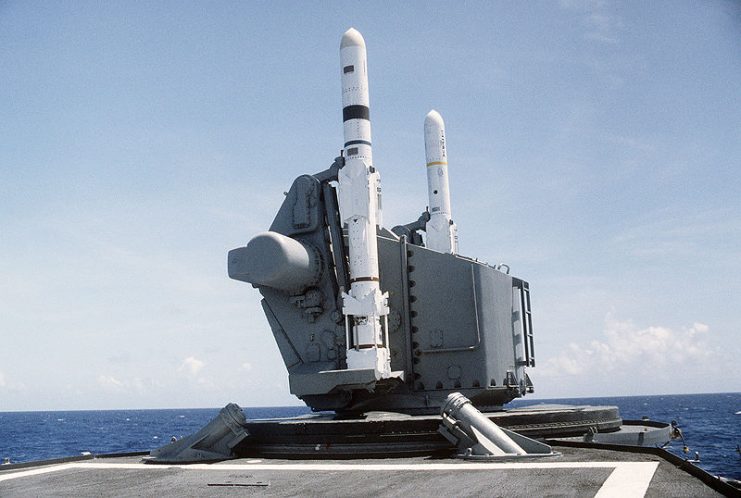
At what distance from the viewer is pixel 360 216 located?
712 inches

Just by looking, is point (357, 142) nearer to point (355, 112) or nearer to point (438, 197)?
point (355, 112)

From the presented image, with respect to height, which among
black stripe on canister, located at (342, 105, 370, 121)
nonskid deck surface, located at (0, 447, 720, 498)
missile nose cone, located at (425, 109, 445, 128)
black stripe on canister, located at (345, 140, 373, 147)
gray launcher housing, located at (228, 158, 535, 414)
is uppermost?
missile nose cone, located at (425, 109, 445, 128)

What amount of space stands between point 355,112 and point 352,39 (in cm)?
227

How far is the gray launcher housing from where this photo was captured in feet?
55.3

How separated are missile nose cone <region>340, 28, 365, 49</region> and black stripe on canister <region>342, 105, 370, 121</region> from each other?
1934 millimetres

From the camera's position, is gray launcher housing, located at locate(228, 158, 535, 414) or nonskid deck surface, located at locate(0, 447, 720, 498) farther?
gray launcher housing, located at locate(228, 158, 535, 414)

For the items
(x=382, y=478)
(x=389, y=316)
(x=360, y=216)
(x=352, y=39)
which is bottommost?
(x=382, y=478)

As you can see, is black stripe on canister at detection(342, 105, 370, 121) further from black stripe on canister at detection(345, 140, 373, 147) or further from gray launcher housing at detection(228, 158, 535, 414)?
gray launcher housing at detection(228, 158, 535, 414)

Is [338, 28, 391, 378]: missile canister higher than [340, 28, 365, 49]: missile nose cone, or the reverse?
[340, 28, 365, 49]: missile nose cone

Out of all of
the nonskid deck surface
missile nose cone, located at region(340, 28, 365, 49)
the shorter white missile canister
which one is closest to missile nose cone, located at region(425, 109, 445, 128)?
the shorter white missile canister

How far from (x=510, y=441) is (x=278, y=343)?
24.3 feet

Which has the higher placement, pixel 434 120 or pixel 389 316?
pixel 434 120

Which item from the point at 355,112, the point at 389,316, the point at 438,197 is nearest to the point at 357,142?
the point at 355,112

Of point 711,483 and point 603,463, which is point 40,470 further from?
point 711,483
